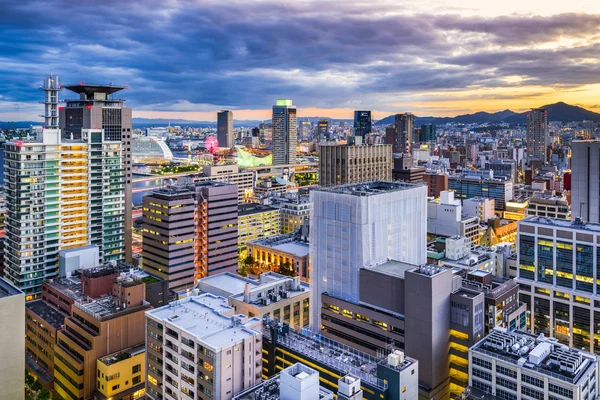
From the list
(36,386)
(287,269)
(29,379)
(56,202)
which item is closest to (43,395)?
(36,386)

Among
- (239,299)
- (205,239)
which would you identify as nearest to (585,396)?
(239,299)

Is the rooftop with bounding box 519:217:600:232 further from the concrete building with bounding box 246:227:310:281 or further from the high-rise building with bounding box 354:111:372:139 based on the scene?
the high-rise building with bounding box 354:111:372:139

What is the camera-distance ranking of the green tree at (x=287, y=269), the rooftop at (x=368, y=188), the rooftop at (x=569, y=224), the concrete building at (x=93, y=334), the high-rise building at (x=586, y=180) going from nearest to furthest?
A: the concrete building at (x=93, y=334), the rooftop at (x=368, y=188), the rooftop at (x=569, y=224), the high-rise building at (x=586, y=180), the green tree at (x=287, y=269)

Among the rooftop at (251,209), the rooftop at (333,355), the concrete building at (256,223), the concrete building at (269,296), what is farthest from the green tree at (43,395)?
the rooftop at (251,209)

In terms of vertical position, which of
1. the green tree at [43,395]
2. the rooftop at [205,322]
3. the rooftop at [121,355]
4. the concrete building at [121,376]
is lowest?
the green tree at [43,395]

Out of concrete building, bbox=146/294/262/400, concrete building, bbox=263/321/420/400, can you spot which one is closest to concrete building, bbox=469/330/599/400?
concrete building, bbox=263/321/420/400

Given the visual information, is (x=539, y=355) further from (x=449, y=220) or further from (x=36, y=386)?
(x=449, y=220)

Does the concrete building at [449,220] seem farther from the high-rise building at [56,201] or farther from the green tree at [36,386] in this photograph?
the green tree at [36,386]
